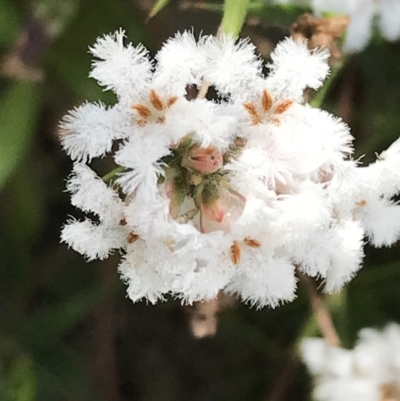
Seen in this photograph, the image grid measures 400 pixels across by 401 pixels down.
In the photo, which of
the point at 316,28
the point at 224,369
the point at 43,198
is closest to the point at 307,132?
the point at 316,28

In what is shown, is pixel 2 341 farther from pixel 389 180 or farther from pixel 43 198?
pixel 389 180

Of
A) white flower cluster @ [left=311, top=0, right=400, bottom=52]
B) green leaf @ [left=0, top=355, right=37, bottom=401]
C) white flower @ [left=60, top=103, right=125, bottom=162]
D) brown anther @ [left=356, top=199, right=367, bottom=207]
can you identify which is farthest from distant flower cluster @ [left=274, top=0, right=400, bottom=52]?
green leaf @ [left=0, top=355, right=37, bottom=401]

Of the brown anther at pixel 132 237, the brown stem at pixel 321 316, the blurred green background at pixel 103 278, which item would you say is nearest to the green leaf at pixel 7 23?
the blurred green background at pixel 103 278

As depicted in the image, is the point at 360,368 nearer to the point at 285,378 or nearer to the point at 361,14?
the point at 285,378

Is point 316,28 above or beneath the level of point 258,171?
above

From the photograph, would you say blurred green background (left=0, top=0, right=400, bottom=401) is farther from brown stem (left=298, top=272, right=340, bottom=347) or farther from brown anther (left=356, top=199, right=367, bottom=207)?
brown anther (left=356, top=199, right=367, bottom=207)

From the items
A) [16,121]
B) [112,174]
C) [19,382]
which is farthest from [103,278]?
[112,174]

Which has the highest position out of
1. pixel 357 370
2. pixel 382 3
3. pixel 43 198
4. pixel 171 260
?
pixel 382 3
